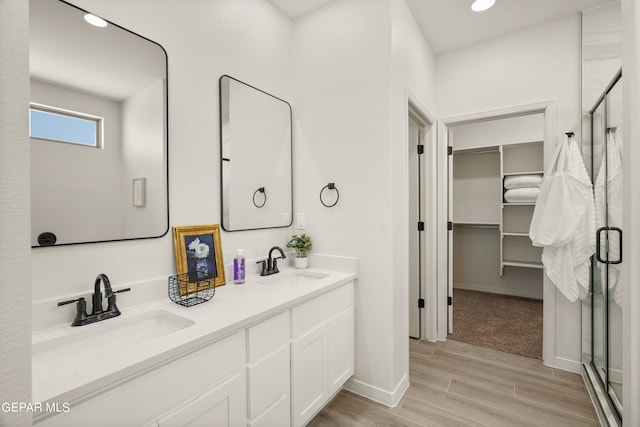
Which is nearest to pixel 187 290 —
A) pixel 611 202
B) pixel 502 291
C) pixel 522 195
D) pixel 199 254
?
pixel 199 254

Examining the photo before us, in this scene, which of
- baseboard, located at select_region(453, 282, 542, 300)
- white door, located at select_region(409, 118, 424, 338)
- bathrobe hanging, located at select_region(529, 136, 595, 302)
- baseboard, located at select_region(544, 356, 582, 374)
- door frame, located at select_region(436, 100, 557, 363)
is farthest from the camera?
baseboard, located at select_region(453, 282, 542, 300)

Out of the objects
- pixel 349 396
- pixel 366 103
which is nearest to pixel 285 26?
pixel 366 103

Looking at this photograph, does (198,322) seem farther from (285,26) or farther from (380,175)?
(285,26)

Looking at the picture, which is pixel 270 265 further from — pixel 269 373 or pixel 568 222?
pixel 568 222

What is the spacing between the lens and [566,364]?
247 cm

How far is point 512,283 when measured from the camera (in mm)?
4395

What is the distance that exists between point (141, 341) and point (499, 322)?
3600 millimetres

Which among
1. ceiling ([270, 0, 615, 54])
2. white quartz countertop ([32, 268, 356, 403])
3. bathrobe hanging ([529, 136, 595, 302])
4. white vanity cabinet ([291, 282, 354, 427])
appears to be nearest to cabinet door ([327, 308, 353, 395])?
white vanity cabinet ([291, 282, 354, 427])

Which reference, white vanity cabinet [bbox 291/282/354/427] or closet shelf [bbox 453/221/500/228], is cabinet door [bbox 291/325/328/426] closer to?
white vanity cabinet [bbox 291/282/354/427]

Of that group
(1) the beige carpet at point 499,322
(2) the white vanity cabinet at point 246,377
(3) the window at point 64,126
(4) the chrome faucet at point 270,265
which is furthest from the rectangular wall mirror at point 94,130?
(1) the beige carpet at point 499,322

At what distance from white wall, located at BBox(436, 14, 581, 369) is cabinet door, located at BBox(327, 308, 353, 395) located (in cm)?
181

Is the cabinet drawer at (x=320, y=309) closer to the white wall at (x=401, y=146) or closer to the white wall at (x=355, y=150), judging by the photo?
the white wall at (x=355, y=150)

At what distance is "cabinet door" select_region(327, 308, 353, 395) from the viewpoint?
187cm

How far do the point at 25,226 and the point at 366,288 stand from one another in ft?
6.11
